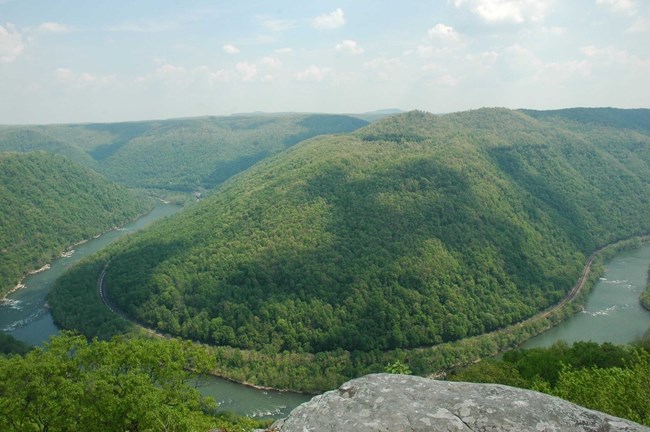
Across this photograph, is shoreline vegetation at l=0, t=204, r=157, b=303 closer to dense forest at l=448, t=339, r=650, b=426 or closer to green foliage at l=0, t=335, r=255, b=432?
green foliage at l=0, t=335, r=255, b=432

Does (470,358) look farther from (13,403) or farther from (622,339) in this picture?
→ (13,403)

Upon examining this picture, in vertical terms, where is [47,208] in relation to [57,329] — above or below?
above

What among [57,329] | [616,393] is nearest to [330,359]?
[616,393]

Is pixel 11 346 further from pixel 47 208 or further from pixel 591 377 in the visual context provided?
pixel 47 208

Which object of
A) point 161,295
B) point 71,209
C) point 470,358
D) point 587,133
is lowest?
point 470,358

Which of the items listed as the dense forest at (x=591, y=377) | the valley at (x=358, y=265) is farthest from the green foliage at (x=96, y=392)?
the valley at (x=358, y=265)

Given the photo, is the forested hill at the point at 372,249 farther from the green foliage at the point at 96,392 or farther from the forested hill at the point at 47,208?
the green foliage at the point at 96,392

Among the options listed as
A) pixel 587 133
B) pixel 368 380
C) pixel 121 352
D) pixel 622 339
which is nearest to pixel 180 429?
pixel 121 352
